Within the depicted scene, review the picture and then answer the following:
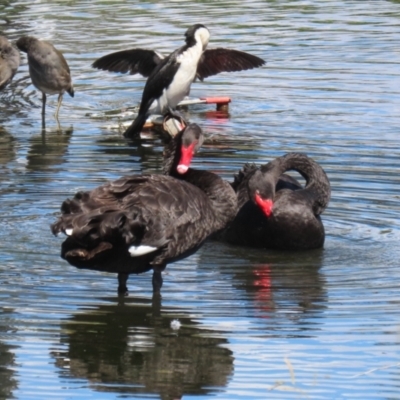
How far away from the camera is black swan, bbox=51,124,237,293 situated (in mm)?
6766

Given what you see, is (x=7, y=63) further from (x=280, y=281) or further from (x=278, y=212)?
(x=280, y=281)

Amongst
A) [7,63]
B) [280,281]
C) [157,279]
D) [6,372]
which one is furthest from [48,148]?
[6,372]

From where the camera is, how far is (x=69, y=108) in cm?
1466

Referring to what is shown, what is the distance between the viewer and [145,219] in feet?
22.8

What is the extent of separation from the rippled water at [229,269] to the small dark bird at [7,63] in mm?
341

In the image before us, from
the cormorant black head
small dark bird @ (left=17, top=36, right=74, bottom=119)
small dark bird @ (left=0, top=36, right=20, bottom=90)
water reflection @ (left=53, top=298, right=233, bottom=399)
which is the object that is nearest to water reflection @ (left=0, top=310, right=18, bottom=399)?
water reflection @ (left=53, top=298, right=233, bottom=399)

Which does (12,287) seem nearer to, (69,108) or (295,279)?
(295,279)

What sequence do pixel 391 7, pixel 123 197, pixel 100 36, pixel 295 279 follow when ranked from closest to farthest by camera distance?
pixel 123 197 < pixel 295 279 < pixel 100 36 < pixel 391 7

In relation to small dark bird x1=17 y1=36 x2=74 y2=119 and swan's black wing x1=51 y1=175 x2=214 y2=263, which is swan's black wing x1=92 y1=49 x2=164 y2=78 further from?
swan's black wing x1=51 y1=175 x2=214 y2=263

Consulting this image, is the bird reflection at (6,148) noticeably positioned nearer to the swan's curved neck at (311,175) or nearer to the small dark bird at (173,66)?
the small dark bird at (173,66)

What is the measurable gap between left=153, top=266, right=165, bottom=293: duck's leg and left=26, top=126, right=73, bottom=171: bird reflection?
403cm

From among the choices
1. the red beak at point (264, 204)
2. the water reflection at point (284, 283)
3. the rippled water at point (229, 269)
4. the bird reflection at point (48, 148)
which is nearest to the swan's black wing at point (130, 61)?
the rippled water at point (229, 269)

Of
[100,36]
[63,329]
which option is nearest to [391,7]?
[100,36]

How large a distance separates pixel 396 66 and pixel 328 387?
1129 cm
